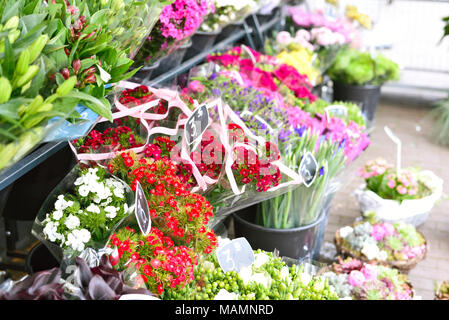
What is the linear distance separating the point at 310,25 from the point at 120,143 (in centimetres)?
307

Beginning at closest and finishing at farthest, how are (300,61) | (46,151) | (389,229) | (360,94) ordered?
(46,151)
(389,229)
(300,61)
(360,94)

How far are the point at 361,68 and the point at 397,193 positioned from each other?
1704mm

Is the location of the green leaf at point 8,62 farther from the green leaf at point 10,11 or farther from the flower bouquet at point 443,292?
the flower bouquet at point 443,292

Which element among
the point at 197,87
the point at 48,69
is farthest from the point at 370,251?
the point at 48,69

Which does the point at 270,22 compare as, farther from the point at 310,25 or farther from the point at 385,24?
the point at 385,24

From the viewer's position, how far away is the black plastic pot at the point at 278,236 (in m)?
2.12

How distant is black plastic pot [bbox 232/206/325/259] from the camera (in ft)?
6.97

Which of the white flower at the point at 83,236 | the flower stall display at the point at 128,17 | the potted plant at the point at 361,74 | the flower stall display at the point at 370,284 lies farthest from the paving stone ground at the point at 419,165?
the white flower at the point at 83,236

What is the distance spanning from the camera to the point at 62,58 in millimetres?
1163

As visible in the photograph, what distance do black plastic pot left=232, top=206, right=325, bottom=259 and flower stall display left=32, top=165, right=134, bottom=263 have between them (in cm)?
83

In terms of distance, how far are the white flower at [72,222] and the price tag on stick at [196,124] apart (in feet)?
1.31

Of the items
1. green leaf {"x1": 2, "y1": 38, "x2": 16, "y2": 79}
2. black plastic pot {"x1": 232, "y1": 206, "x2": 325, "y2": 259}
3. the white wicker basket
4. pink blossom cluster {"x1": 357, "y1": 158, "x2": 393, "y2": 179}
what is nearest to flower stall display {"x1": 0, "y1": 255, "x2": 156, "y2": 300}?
green leaf {"x1": 2, "y1": 38, "x2": 16, "y2": 79}

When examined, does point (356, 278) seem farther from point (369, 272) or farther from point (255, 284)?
point (255, 284)

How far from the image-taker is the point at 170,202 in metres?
1.40
